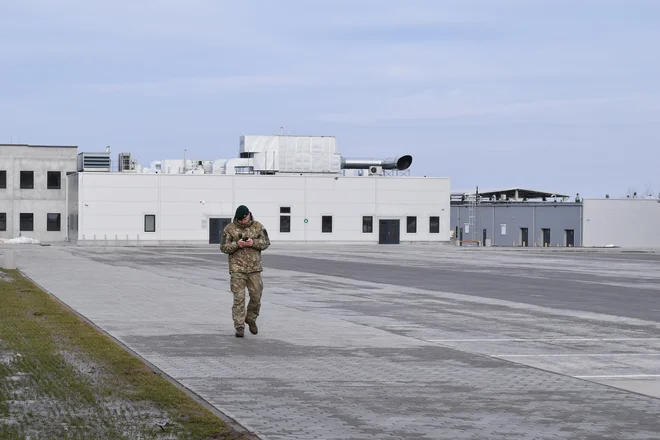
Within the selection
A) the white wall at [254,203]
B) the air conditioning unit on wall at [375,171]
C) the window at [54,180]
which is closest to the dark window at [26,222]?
the window at [54,180]

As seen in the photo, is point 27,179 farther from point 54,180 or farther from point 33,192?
point 54,180

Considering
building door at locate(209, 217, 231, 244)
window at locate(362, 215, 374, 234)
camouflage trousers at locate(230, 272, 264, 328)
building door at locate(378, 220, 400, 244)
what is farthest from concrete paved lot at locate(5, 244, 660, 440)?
building door at locate(378, 220, 400, 244)

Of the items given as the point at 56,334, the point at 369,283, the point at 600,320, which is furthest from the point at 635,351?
the point at 369,283

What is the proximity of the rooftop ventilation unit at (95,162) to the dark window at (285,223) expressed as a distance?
15048 millimetres

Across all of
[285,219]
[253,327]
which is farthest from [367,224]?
[253,327]

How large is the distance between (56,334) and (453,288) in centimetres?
1676

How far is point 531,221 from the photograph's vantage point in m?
98.9

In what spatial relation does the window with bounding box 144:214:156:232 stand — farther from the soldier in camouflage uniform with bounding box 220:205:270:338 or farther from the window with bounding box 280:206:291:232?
the soldier in camouflage uniform with bounding box 220:205:270:338

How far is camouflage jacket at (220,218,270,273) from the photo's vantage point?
54.2 ft

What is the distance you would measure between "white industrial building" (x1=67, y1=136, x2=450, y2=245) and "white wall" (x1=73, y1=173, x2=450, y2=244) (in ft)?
0.26

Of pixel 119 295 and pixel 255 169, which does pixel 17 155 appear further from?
pixel 119 295

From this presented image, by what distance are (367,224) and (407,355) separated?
77105 mm

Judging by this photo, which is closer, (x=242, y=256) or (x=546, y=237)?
(x=242, y=256)

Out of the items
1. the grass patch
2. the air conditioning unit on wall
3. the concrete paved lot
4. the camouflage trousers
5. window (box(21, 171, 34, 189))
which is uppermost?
the air conditioning unit on wall
